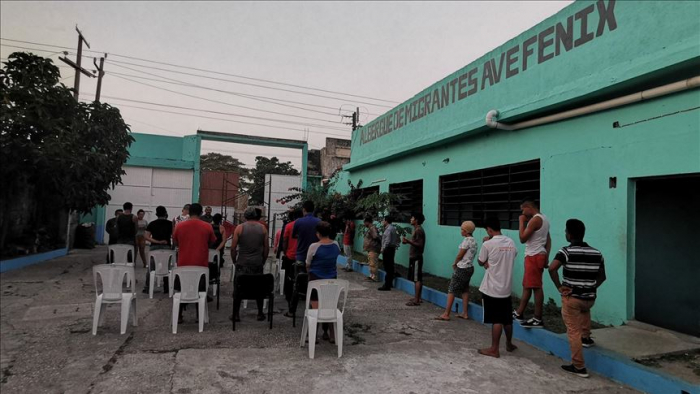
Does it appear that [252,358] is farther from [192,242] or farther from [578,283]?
[578,283]

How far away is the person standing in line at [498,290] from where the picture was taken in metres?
4.58

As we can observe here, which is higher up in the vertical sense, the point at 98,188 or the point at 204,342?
the point at 98,188

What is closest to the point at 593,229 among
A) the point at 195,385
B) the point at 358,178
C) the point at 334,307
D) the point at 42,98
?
the point at 334,307

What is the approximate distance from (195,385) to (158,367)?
0.63 m

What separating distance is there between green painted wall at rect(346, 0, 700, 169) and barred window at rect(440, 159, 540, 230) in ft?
3.02

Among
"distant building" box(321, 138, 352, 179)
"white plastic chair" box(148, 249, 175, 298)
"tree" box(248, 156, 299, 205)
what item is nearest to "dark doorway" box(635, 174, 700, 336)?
"white plastic chair" box(148, 249, 175, 298)

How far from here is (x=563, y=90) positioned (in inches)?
246

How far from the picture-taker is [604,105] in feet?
17.9

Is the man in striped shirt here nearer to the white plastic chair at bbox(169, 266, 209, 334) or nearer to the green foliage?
the white plastic chair at bbox(169, 266, 209, 334)

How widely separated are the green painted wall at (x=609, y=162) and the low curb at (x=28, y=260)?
1214cm

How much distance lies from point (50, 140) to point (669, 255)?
1267 cm

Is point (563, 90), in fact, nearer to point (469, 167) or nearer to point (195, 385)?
point (469, 167)

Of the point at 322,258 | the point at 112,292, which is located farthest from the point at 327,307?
the point at 112,292

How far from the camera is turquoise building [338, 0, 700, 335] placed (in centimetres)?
479
